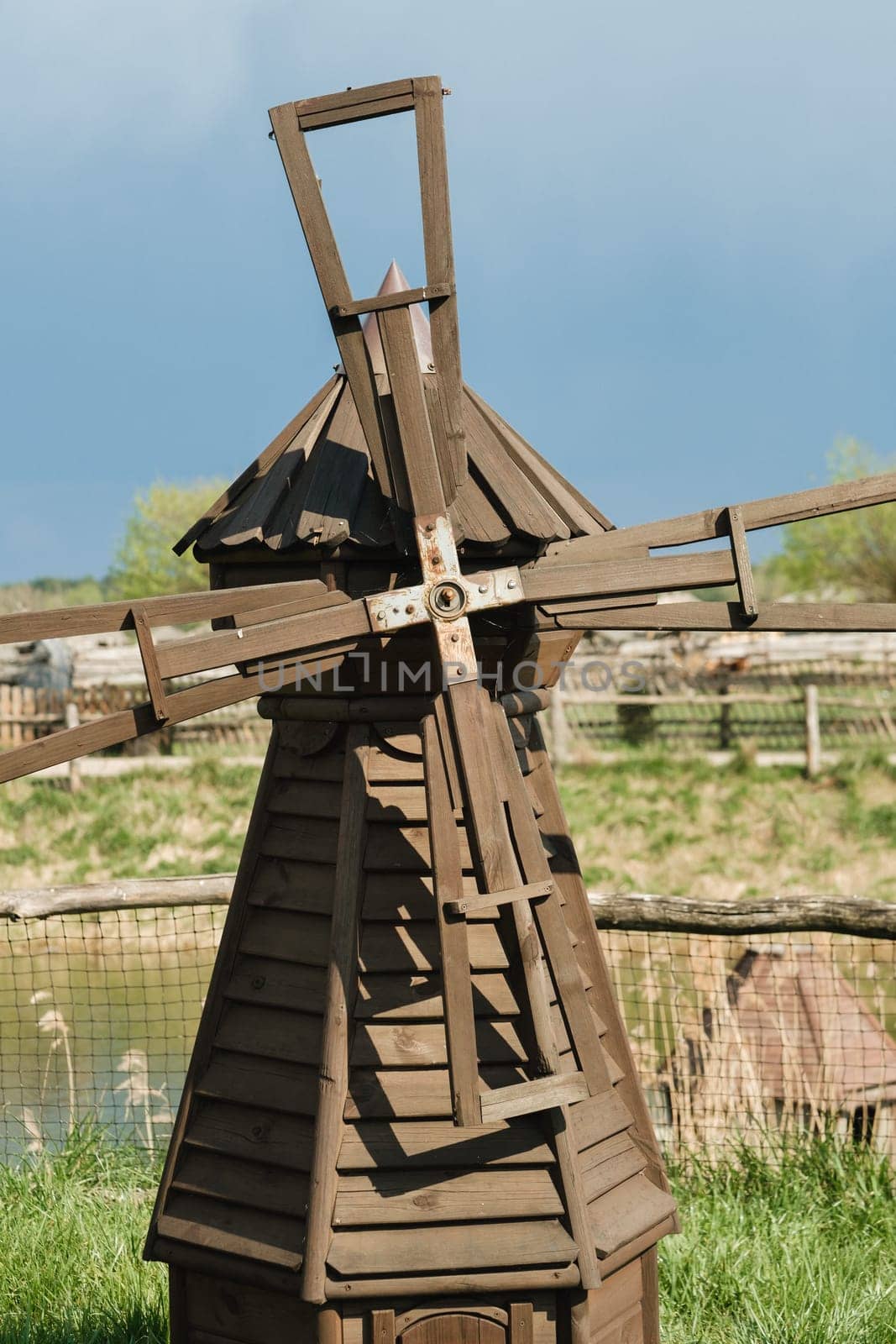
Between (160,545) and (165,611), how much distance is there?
37343 millimetres

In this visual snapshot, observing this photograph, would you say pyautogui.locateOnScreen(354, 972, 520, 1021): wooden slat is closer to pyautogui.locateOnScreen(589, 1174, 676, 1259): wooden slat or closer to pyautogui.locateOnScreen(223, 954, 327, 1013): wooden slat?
pyautogui.locateOnScreen(223, 954, 327, 1013): wooden slat

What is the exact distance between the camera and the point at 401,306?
3.60 metres

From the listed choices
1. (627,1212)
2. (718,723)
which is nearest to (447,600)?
(627,1212)

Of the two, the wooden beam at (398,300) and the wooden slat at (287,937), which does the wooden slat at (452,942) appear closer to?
the wooden slat at (287,937)

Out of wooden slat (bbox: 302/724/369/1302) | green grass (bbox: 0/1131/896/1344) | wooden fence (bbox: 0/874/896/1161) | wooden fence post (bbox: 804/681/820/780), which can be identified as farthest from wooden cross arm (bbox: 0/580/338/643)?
wooden fence post (bbox: 804/681/820/780)

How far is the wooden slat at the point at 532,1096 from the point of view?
3395 millimetres

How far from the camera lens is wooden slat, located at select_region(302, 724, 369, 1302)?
3584mm

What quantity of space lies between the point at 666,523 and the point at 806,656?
18076mm

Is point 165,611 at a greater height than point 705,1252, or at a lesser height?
greater

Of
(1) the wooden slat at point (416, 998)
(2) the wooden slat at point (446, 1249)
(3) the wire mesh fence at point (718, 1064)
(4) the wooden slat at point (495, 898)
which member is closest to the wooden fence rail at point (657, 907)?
(3) the wire mesh fence at point (718, 1064)

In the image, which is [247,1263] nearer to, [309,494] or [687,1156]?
[309,494]

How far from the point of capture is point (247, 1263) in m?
3.78

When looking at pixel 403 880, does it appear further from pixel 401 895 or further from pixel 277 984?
pixel 277 984

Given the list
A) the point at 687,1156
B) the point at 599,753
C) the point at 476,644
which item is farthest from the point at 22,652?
the point at 476,644
